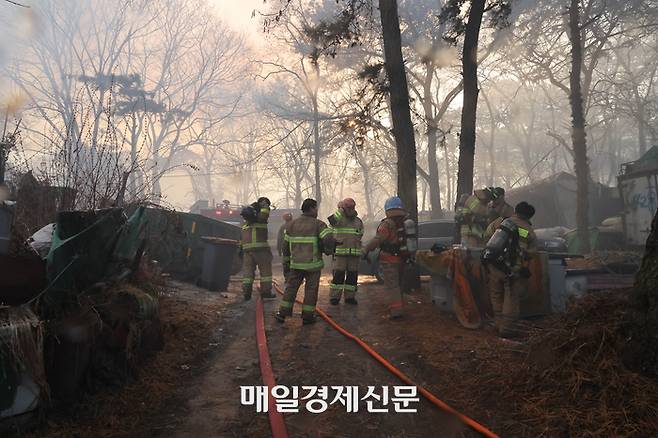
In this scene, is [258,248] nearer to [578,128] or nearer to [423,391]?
[423,391]

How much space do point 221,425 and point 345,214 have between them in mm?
5489

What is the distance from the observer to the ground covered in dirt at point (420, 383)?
316cm

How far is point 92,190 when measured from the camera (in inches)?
231

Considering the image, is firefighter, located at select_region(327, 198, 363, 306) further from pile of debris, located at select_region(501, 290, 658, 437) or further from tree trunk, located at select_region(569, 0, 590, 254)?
tree trunk, located at select_region(569, 0, 590, 254)

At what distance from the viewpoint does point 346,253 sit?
326 inches

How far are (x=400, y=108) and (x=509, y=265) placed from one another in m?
4.71

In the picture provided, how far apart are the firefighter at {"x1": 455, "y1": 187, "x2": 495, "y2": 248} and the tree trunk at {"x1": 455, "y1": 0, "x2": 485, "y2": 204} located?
1.11 metres

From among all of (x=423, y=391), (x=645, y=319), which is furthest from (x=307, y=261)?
(x=645, y=319)

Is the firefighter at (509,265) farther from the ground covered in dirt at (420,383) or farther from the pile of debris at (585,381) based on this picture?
the pile of debris at (585,381)

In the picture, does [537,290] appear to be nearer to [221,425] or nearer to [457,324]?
[457,324]

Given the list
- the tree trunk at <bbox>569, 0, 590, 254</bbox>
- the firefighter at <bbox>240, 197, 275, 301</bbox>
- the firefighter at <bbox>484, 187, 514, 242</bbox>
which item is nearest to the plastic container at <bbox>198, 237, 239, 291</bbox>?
the firefighter at <bbox>240, 197, 275, 301</bbox>

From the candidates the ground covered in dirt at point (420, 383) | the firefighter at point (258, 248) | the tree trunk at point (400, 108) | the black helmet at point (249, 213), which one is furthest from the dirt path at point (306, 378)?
the tree trunk at point (400, 108)

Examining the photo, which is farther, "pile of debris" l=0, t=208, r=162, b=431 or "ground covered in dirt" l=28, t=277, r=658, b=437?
"ground covered in dirt" l=28, t=277, r=658, b=437

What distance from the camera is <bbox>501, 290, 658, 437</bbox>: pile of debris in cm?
295
